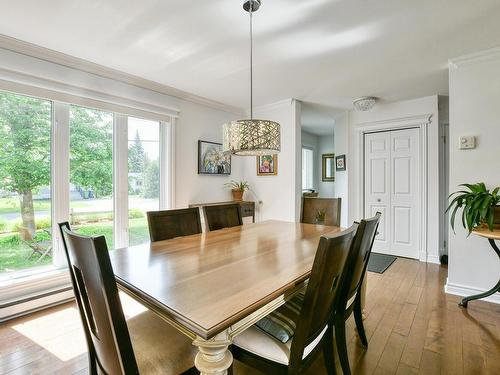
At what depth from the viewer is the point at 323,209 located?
2.76m

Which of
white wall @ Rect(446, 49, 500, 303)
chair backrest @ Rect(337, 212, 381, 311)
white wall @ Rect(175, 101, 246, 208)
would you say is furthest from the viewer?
white wall @ Rect(175, 101, 246, 208)

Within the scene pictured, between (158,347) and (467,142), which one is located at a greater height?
(467,142)

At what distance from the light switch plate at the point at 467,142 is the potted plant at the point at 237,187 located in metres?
2.78

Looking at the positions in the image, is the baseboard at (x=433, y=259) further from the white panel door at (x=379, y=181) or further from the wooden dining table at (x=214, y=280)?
the wooden dining table at (x=214, y=280)

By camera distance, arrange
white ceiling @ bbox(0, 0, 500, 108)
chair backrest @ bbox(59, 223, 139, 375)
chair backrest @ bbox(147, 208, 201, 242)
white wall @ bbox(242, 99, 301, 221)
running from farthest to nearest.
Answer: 1. white wall @ bbox(242, 99, 301, 221)
2. chair backrest @ bbox(147, 208, 201, 242)
3. white ceiling @ bbox(0, 0, 500, 108)
4. chair backrest @ bbox(59, 223, 139, 375)

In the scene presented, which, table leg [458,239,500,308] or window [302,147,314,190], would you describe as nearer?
table leg [458,239,500,308]

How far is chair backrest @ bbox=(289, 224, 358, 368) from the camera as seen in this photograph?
3.15ft

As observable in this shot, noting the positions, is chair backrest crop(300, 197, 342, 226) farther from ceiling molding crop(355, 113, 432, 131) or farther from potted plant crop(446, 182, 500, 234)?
ceiling molding crop(355, 113, 432, 131)

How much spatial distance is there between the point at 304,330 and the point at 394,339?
1.32 m

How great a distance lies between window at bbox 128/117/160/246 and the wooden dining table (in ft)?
4.93

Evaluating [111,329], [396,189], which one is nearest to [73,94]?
[111,329]

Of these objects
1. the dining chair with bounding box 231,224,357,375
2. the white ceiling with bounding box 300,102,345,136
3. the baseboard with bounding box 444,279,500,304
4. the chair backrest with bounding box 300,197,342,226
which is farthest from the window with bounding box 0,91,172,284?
the baseboard with bounding box 444,279,500,304

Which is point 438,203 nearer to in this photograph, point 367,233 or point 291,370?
point 367,233

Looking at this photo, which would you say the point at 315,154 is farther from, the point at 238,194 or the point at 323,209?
the point at 323,209
